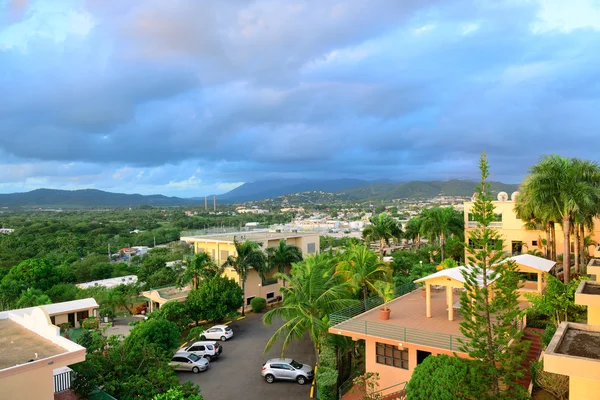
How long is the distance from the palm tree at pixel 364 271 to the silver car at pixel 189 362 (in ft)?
27.0

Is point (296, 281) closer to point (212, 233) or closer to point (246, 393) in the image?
point (246, 393)

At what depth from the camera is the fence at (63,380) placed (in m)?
14.7

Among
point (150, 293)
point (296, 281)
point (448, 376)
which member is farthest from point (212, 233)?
point (448, 376)

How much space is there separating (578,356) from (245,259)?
83.6ft

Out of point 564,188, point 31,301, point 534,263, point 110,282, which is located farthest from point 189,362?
point 110,282

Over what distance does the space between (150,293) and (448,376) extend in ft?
87.7

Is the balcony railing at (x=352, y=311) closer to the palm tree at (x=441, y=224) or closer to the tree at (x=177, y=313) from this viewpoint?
the tree at (x=177, y=313)

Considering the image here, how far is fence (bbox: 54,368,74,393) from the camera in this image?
1470cm

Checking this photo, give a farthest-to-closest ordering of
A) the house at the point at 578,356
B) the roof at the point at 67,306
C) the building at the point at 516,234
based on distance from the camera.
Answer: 1. the building at the point at 516,234
2. the roof at the point at 67,306
3. the house at the point at 578,356

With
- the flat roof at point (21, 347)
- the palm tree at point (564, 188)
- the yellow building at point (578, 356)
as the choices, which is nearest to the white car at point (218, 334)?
the flat roof at point (21, 347)

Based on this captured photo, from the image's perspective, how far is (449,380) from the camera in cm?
1217

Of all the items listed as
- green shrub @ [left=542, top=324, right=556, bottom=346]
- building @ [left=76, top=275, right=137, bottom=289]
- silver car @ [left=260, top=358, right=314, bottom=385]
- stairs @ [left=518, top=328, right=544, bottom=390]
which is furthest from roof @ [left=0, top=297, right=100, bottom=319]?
green shrub @ [left=542, top=324, right=556, bottom=346]

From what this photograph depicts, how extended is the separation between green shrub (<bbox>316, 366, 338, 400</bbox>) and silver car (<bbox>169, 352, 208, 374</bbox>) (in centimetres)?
685

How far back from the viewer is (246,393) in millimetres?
17953
